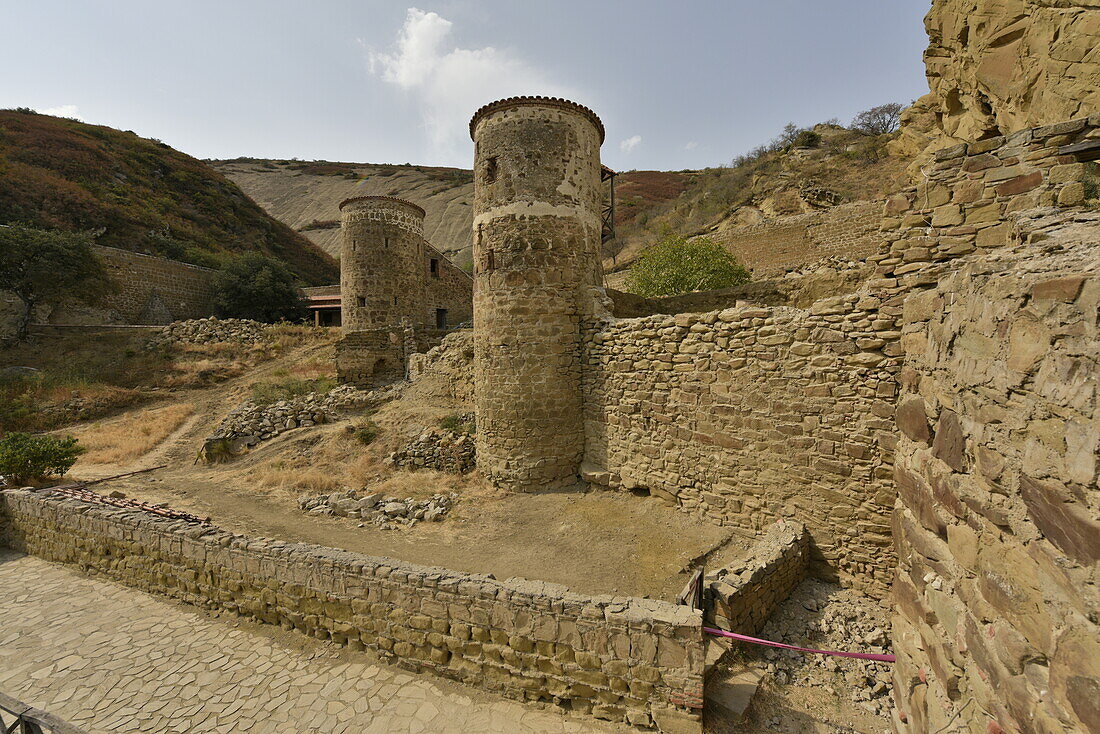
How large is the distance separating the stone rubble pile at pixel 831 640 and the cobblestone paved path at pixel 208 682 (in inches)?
86.4

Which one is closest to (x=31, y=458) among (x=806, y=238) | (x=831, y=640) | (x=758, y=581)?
(x=758, y=581)

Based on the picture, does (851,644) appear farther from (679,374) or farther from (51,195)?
(51,195)

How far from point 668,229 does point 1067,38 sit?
25476mm

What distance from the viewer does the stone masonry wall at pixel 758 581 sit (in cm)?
484

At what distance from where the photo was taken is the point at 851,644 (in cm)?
497

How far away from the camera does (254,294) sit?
95.8ft

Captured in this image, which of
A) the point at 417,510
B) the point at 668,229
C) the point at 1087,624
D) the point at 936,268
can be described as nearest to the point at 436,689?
the point at 417,510

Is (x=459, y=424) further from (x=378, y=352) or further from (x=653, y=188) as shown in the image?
(x=653, y=188)

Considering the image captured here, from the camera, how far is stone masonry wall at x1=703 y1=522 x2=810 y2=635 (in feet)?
15.9

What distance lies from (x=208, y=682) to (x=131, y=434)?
14.0 meters

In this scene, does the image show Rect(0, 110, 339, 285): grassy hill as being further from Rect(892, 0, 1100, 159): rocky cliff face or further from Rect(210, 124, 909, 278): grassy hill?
Rect(892, 0, 1100, 159): rocky cliff face

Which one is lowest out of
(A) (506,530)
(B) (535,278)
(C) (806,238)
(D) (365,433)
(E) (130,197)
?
(A) (506,530)

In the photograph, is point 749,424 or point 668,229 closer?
point 749,424

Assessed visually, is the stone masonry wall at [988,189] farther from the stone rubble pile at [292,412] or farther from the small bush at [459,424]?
the stone rubble pile at [292,412]
